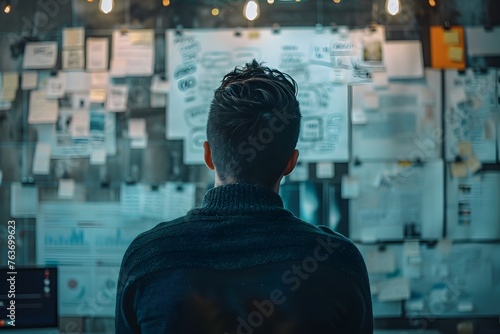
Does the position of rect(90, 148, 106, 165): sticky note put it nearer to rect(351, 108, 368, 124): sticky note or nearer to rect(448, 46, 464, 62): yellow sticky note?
rect(351, 108, 368, 124): sticky note

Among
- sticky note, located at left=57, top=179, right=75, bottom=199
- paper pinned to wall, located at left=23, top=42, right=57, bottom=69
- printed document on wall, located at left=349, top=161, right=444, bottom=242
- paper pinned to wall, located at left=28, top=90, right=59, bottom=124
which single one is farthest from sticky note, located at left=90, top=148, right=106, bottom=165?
printed document on wall, located at left=349, top=161, right=444, bottom=242

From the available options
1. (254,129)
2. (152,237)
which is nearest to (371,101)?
(254,129)

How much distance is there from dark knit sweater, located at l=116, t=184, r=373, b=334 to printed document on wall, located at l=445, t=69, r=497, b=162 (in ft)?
9.76

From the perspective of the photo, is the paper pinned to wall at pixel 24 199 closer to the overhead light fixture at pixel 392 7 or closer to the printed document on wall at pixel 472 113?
the overhead light fixture at pixel 392 7

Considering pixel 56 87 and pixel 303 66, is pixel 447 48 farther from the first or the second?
pixel 56 87

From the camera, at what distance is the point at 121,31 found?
13.4 ft

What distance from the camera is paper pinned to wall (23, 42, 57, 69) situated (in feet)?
13.6

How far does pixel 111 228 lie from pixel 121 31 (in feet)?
4.05

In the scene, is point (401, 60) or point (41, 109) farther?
point (41, 109)

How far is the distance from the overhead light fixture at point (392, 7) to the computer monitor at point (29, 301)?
2.61 meters

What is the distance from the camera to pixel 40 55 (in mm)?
4141

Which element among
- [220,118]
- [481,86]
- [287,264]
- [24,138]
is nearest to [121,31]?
[24,138]

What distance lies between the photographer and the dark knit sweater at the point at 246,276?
121cm

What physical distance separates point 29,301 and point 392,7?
2.82m
